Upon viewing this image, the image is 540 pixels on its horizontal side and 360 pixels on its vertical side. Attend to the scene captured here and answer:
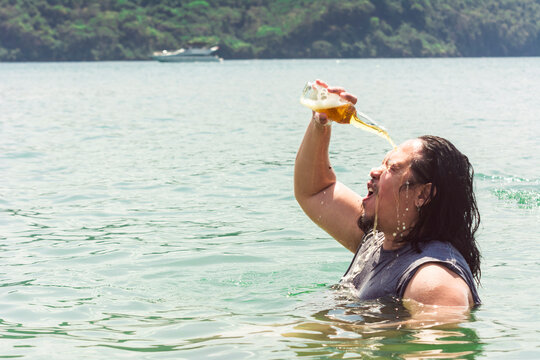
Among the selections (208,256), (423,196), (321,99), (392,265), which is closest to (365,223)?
(392,265)

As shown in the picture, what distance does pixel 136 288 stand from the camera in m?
5.85

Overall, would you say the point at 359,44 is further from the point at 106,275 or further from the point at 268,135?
the point at 106,275

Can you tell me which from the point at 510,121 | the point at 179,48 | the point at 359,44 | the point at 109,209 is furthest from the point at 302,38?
the point at 109,209

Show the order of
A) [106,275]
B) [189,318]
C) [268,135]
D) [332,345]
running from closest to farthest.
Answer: [332,345]
[189,318]
[106,275]
[268,135]

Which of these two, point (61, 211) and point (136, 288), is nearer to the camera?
point (136, 288)

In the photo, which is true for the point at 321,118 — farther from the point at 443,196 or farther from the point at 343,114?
the point at 443,196

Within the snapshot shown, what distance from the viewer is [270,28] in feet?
476

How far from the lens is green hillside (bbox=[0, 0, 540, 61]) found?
433ft

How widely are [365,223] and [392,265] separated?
1.00ft

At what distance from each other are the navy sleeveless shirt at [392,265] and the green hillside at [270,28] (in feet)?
408

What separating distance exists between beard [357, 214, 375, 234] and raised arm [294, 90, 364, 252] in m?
0.18

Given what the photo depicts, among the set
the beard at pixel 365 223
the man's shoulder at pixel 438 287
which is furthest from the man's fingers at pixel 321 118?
the man's shoulder at pixel 438 287

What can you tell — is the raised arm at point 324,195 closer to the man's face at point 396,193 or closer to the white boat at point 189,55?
the man's face at point 396,193

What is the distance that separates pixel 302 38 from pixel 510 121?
12584 cm
